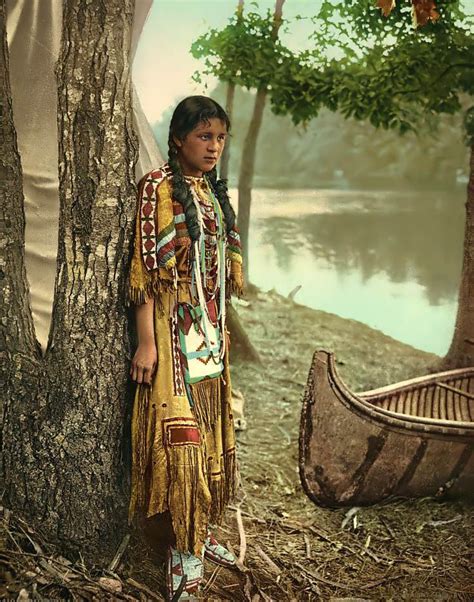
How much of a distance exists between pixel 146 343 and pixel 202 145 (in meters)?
0.54

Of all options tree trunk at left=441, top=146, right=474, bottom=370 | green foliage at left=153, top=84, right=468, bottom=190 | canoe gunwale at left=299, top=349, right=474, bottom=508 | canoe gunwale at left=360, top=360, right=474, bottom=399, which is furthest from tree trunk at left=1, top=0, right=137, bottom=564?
green foliage at left=153, top=84, right=468, bottom=190

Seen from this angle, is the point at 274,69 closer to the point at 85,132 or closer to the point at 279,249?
the point at 279,249

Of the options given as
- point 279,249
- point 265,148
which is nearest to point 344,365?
point 279,249

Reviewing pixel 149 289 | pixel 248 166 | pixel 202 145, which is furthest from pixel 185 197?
pixel 248 166

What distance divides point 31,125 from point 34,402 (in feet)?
3.37

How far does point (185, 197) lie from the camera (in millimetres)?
1907

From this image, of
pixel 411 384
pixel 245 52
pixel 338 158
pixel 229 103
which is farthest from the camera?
pixel 338 158

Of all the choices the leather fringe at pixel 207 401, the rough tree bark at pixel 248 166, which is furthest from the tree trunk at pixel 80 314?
the rough tree bark at pixel 248 166

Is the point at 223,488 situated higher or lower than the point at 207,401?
lower

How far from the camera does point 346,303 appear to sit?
14.8 feet

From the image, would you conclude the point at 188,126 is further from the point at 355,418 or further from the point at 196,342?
the point at 355,418

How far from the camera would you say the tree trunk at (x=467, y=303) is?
134 inches

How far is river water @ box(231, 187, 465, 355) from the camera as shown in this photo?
4242 millimetres

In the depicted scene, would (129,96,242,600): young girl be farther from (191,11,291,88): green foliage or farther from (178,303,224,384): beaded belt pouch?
(191,11,291,88): green foliage
